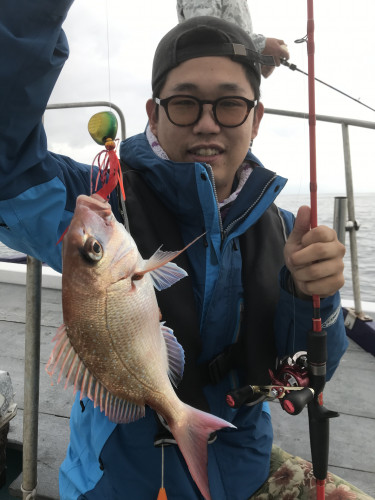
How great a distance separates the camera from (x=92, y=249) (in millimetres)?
1071

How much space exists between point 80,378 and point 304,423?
2.06 m

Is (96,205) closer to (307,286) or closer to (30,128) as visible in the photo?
(30,128)

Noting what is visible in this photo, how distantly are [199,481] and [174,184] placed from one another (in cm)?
108

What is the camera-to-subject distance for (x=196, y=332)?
155 centimetres

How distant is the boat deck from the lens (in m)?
2.26

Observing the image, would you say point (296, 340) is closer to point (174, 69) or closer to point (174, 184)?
point (174, 184)

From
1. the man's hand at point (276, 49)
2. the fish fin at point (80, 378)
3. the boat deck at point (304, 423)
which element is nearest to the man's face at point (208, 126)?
the fish fin at point (80, 378)

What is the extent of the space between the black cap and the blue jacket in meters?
0.35

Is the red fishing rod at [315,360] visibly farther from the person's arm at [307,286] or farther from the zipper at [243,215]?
the zipper at [243,215]

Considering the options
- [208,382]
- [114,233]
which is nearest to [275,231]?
[208,382]

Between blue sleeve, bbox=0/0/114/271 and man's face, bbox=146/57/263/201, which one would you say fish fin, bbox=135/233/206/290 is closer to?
blue sleeve, bbox=0/0/114/271

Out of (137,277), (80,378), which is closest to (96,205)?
(137,277)

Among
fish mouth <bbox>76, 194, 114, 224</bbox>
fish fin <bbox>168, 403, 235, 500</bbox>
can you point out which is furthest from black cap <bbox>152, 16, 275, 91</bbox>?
fish fin <bbox>168, 403, 235, 500</bbox>

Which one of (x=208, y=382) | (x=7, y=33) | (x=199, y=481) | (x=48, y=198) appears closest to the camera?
(x=7, y=33)
